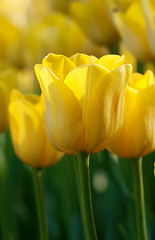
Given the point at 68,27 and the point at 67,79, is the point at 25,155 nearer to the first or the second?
the point at 67,79

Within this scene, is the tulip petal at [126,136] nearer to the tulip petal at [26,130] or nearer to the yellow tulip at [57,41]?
the tulip petal at [26,130]

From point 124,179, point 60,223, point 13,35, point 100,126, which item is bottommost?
point 60,223

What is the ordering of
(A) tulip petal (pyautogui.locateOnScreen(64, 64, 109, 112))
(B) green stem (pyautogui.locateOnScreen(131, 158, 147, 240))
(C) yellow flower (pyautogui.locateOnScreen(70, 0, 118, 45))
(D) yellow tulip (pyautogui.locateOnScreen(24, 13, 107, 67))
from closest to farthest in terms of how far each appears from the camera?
(A) tulip petal (pyautogui.locateOnScreen(64, 64, 109, 112)) < (B) green stem (pyautogui.locateOnScreen(131, 158, 147, 240)) < (C) yellow flower (pyautogui.locateOnScreen(70, 0, 118, 45)) < (D) yellow tulip (pyautogui.locateOnScreen(24, 13, 107, 67))

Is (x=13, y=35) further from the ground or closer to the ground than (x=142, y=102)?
further from the ground

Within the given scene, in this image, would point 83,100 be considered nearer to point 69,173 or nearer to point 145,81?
point 145,81

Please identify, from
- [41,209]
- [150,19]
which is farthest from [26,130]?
[150,19]

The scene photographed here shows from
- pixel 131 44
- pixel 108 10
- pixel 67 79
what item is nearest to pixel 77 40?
pixel 108 10

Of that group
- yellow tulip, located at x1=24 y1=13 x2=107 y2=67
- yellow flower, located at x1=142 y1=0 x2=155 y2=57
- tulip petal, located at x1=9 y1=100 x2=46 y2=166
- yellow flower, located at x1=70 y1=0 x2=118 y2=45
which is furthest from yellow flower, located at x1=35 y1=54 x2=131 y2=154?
yellow tulip, located at x1=24 y1=13 x2=107 y2=67

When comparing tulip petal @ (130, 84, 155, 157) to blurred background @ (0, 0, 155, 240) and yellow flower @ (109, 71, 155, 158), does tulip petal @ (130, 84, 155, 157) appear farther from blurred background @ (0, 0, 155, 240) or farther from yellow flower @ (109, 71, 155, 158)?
blurred background @ (0, 0, 155, 240)
